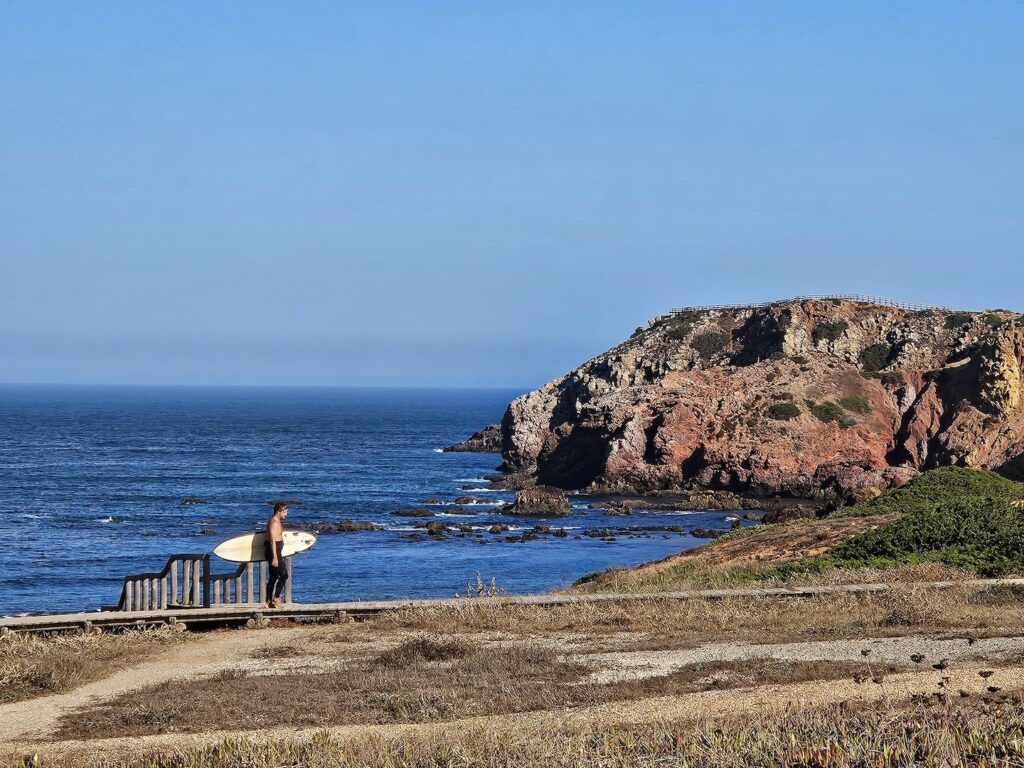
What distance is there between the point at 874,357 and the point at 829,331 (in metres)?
5.20

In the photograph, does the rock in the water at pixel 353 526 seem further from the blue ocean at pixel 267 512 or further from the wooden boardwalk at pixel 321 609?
the wooden boardwalk at pixel 321 609

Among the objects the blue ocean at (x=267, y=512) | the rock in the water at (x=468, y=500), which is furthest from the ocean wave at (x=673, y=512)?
the rock in the water at (x=468, y=500)

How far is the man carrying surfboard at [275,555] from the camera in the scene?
716 inches

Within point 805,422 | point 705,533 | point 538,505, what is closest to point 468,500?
point 538,505

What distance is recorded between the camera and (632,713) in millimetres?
10992

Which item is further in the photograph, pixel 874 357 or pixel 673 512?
pixel 874 357

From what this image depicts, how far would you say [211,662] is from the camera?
48.8 feet

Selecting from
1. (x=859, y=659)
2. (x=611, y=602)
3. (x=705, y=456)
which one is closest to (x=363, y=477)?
(x=705, y=456)

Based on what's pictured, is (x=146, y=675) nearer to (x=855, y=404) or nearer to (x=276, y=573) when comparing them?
(x=276, y=573)

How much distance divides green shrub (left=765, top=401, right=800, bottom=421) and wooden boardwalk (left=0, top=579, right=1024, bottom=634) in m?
55.8

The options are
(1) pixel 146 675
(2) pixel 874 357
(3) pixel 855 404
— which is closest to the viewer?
(1) pixel 146 675

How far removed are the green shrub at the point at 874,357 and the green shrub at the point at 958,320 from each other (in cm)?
488

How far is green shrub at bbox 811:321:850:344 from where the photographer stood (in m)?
96.4

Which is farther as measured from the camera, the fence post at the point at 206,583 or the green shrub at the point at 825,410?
the green shrub at the point at 825,410
